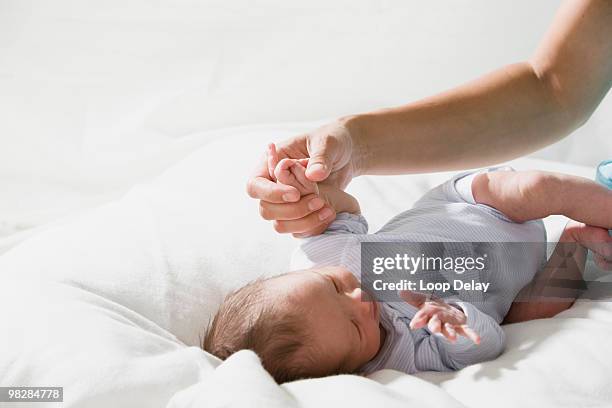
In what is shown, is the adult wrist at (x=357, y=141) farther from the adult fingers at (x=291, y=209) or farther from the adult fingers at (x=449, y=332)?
the adult fingers at (x=449, y=332)

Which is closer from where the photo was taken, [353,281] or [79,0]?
[353,281]

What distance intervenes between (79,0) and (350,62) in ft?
2.34

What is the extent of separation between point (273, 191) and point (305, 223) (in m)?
0.10

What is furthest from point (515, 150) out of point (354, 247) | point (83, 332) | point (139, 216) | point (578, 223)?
point (83, 332)

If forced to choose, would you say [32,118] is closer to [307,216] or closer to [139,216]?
[139,216]

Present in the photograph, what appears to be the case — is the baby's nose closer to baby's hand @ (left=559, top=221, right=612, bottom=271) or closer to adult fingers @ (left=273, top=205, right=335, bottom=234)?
adult fingers @ (left=273, top=205, right=335, bottom=234)

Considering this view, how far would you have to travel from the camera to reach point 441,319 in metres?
1.19

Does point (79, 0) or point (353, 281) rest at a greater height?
point (79, 0)

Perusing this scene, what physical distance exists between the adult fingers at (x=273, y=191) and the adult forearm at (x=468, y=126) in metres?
0.25

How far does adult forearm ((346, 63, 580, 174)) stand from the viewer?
A: 5.02 ft

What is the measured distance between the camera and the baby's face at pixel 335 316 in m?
1.21

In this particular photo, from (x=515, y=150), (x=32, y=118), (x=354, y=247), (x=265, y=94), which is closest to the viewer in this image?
(x=354, y=247)

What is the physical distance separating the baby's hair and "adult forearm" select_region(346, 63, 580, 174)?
0.40m

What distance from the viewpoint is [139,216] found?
1.64 meters
